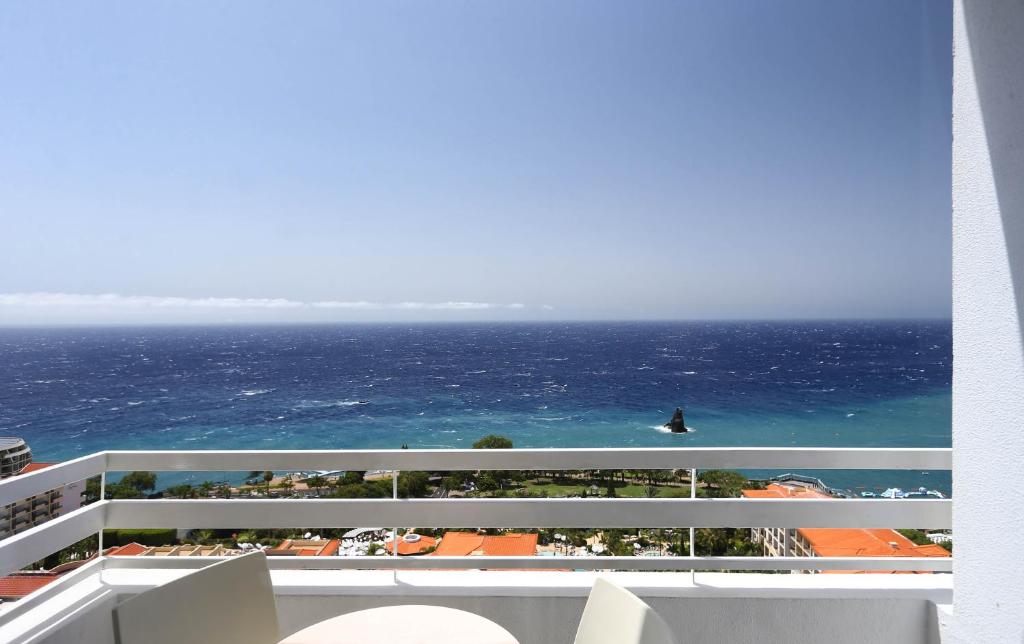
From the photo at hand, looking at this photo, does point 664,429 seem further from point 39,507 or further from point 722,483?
point 39,507

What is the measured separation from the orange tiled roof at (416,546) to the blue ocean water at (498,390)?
1592cm

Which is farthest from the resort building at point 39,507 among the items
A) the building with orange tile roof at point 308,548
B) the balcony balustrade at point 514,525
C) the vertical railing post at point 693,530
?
the vertical railing post at point 693,530

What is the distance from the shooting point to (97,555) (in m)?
2.17

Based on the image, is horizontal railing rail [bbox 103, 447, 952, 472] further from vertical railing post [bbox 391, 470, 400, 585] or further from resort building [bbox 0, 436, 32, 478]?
resort building [bbox 0, 436, 32, 478]

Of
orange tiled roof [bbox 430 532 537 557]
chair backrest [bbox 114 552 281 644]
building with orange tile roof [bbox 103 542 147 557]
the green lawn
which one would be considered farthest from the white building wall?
building with orange tile roof [bbox 103 542 147 557]

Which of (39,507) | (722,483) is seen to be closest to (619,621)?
(722,483)

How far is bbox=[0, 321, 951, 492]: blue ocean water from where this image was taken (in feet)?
63.3

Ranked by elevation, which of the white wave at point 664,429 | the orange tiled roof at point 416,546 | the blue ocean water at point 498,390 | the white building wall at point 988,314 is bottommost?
the white wave at point 664,429

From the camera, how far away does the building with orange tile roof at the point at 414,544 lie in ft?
7.18

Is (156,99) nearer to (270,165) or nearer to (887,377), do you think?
(270,165)

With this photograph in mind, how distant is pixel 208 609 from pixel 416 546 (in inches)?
35.6

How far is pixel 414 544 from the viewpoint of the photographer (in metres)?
2.23

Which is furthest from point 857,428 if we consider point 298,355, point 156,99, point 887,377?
point 298,355

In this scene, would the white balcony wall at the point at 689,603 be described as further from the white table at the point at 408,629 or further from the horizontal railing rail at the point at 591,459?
the white table at the point at 408,629
